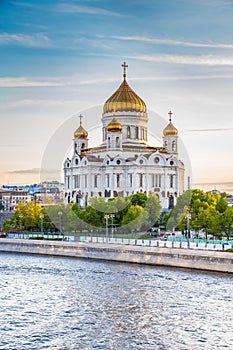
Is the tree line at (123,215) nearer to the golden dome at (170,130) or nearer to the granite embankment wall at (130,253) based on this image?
the granite embankment wall at (130,253)

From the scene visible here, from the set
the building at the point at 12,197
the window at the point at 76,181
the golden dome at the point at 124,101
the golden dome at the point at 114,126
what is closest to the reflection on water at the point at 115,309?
the golden dome at the point at 114,126

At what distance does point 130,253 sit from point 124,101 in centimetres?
5013

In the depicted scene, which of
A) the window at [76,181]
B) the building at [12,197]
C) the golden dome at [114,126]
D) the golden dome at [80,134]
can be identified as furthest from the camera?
the building at [12,197]

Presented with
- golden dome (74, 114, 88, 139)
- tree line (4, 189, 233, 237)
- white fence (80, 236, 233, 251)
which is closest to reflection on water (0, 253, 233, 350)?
white fence (80, 236, 233, 251)

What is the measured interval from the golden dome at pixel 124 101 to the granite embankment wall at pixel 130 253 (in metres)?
38.8

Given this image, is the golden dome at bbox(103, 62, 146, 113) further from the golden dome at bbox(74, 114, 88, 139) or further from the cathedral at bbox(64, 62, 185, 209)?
the golden dome at bbox(74, 114, 88, 139)

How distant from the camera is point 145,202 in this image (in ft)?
226

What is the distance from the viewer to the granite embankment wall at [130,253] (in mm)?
40094

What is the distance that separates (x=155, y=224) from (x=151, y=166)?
794 inches

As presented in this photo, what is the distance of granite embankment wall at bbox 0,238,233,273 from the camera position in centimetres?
4009

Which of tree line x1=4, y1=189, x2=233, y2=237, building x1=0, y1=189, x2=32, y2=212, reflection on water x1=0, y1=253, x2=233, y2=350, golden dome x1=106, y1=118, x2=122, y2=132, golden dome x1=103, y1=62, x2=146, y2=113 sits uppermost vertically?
golden dome x1=103, y1=62, x2=146, y2=113

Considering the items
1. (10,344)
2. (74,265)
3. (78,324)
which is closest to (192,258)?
(74,265)

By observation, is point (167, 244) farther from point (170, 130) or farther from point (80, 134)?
point (80, 134)

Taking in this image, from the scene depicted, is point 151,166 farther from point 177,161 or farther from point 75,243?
point 75,243
